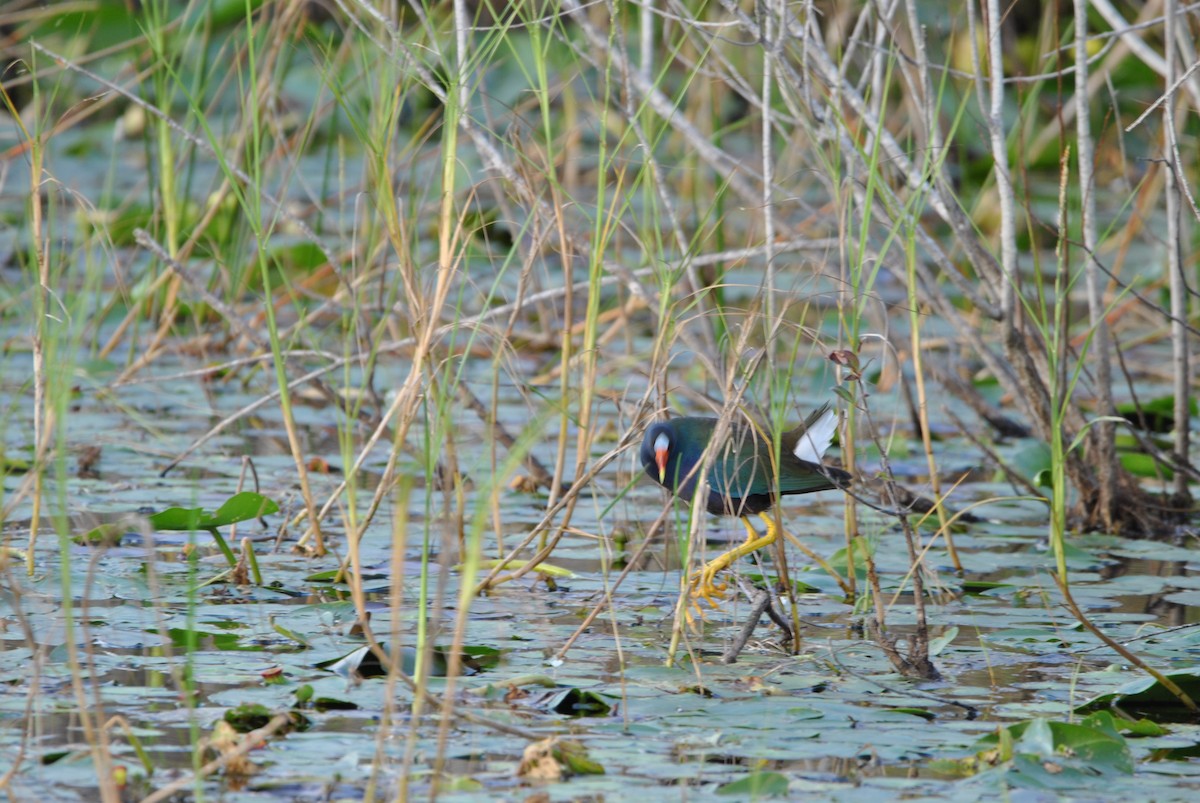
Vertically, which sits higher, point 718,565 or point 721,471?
point 721,471

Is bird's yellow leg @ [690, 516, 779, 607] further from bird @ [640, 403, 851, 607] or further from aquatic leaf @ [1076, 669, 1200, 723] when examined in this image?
aquatic leaf @ [1076, 669, 1200, 723]

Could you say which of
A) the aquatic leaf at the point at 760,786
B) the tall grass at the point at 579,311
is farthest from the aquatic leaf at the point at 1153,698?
the aquatic leaf at the point at 760,786

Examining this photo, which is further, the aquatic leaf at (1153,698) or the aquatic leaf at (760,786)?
the aquatic leaf at (1153,698)

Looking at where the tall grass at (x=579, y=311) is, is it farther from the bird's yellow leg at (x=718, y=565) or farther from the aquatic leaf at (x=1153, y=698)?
the aquatic leaf at (x=1153, y=698)

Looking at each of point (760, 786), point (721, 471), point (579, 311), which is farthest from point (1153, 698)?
point (579, 311)

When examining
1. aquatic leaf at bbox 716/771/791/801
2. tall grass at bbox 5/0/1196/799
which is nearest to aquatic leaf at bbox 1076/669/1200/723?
tall grass at bbox 5/0/1196/799

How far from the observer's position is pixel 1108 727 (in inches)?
87.7

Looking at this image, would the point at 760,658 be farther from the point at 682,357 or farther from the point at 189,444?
the point at 682,357

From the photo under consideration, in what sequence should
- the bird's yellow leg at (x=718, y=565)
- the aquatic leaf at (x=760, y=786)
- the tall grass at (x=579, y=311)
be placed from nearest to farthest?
the aquatic leaf at (x=760, y=786)
the tall grass at (x=579, y=311)
the bird's yellow leg at (x=718, y=565)

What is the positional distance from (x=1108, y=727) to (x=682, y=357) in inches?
142

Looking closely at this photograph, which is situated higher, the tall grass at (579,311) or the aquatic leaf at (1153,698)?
the tall grass at (579,311)

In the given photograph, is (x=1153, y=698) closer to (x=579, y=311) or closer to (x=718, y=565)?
(x=718, y=565)

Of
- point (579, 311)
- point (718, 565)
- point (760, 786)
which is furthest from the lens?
point (579, 311)

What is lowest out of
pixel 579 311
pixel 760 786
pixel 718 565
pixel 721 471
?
pixel 760 786
